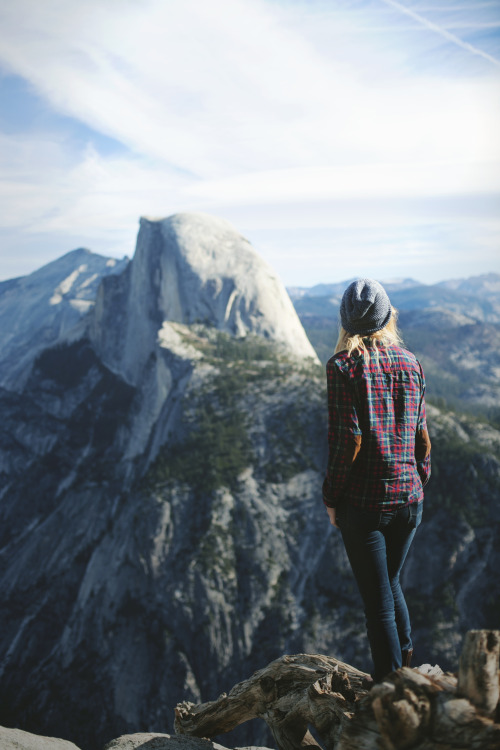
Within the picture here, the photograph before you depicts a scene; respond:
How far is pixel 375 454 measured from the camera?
4410mm

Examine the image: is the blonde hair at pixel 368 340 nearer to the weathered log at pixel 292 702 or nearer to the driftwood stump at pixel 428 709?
the driftwood stump at pixel 428 709

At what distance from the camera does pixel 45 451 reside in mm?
77500

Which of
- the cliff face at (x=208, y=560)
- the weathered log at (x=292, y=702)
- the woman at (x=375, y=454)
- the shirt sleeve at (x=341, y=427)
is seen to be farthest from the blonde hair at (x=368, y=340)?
the cliff face at (x=208, y=560)

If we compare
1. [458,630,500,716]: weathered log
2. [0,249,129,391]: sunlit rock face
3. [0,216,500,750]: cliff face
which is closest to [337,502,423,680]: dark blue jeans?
[458,630,500,716]: weathered log

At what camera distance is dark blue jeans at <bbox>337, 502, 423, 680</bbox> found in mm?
4391

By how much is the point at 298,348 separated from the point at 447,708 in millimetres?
69375

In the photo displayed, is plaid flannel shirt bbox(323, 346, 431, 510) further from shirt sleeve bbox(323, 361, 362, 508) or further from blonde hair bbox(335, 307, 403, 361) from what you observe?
blonde hair bbox(335, 307, 403, 361)

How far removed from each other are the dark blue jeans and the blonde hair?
145cm

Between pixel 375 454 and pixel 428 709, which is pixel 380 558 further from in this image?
pixel 428 709

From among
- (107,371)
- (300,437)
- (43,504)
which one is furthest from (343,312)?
(107,371)

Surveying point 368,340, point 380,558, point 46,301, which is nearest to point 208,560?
point 380,558

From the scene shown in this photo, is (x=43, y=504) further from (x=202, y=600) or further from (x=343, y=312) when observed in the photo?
(x=343, y=312)

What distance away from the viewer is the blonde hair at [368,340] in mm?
4520

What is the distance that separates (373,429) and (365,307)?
1148 millimetres
